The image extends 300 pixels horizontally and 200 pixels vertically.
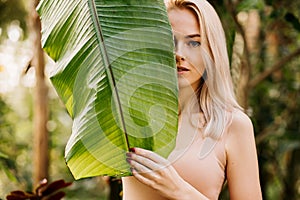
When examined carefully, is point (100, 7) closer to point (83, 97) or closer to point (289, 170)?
point (83, 97)

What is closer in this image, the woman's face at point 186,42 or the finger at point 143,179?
the finger at point 143,179

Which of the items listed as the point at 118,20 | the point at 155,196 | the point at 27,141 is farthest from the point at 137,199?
the point at 27,141

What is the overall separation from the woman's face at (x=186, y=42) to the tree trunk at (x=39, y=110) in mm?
1282

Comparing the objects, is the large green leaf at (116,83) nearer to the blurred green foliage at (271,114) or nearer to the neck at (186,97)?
the neck at (186,97)

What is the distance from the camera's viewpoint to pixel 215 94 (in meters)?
1.50

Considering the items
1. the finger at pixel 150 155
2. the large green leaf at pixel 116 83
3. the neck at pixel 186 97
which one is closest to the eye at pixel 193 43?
the neck at pixel 186 97

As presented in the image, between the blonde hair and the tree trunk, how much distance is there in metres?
1.29

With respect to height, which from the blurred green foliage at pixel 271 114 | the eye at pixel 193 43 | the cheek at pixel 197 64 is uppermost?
the eye at pixel 193 43

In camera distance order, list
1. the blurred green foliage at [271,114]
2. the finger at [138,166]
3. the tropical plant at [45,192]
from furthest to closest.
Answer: the blurred green foliage at [271,114], the tropical plant at [45,192], the finger at [138,166]

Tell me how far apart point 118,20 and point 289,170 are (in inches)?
147

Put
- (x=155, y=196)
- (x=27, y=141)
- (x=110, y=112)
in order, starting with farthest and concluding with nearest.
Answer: (x=27, y=141) → (x=155, y=196) → (x=110, y=112)

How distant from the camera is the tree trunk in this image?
8.68 ft

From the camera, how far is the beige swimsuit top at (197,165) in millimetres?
1417

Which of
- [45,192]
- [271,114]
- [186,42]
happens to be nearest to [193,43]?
[186,42]
